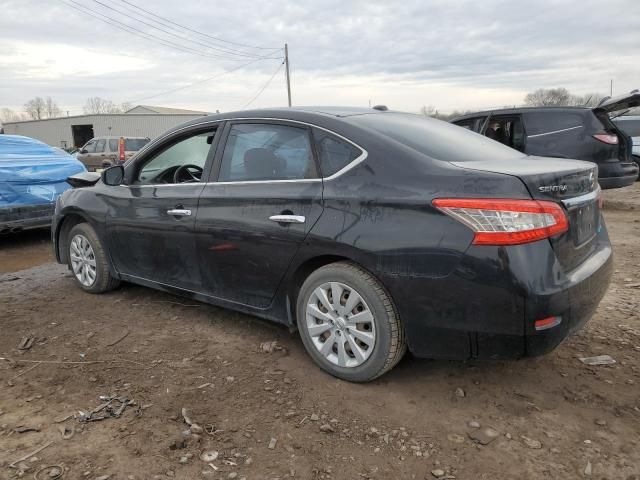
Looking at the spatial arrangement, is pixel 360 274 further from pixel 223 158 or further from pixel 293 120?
pixel 223 158

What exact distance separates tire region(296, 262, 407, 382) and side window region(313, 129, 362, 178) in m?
0.55

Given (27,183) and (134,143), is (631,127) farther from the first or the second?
(134,143)

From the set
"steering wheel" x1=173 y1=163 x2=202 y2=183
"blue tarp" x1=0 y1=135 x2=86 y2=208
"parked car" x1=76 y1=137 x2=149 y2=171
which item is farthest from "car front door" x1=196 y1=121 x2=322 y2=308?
"parked car" x1=76 y1=137 x2=149 y2=171

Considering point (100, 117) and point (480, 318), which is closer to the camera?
point (480, 318)

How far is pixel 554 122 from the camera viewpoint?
7.70 meters

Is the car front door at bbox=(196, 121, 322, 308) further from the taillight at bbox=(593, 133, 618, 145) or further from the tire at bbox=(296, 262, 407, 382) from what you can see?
the taillight at bbox=(593, 133, 618, 145)

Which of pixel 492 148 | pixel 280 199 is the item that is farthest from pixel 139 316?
pixel 492 148

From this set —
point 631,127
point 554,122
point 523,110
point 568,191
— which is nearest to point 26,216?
point 568,191

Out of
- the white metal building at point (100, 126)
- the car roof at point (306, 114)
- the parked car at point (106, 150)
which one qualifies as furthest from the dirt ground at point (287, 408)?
the white metal building at point (100, 126)

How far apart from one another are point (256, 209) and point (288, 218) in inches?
11.0

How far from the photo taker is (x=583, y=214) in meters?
2.74

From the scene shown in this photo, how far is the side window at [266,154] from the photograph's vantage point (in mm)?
3131

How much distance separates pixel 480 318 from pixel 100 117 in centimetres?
4426

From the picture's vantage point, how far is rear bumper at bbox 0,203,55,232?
635 centimetres
